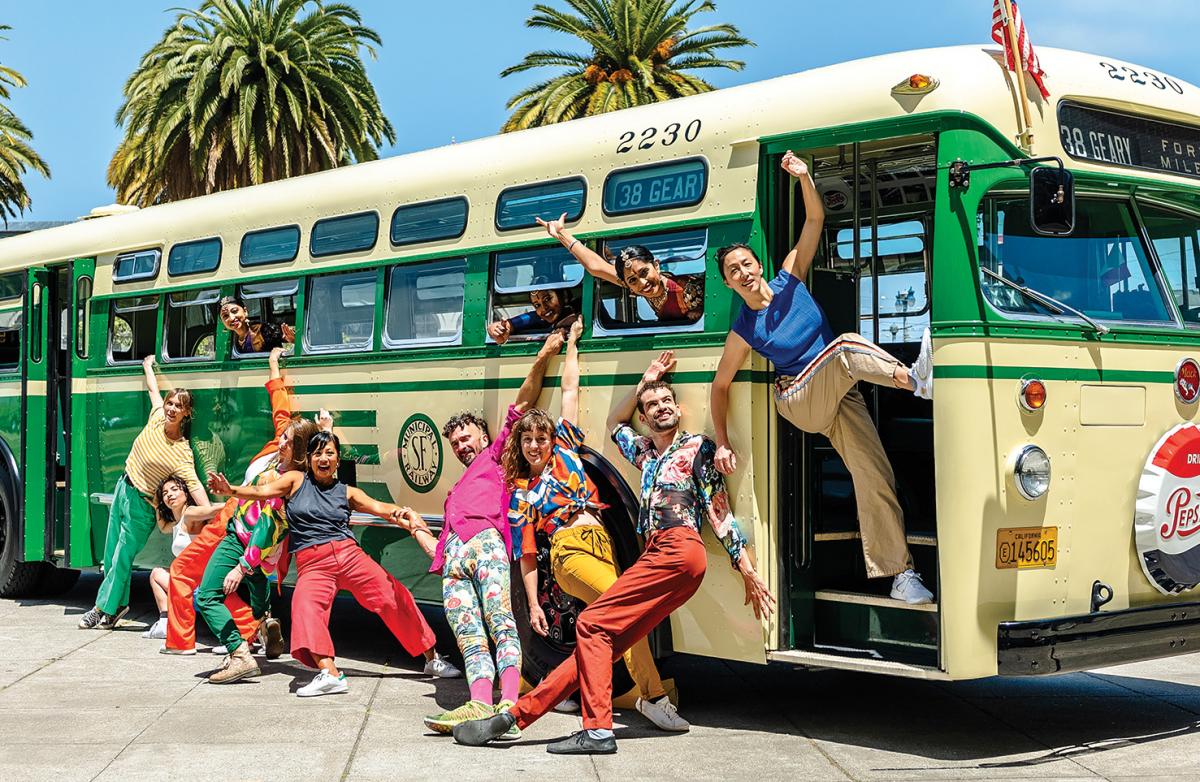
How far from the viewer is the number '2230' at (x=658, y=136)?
26.2 feet

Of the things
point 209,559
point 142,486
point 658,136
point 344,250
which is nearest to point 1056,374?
point 658,136

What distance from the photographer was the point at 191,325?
11523 mm

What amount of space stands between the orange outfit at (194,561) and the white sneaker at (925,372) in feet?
16.2

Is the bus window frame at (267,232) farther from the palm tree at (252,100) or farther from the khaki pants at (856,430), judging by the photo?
the palm tree at (252,100)

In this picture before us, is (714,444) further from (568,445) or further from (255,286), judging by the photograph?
(255,286)

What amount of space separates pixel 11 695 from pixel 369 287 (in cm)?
338

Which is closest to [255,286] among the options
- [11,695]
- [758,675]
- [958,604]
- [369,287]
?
[369,287]

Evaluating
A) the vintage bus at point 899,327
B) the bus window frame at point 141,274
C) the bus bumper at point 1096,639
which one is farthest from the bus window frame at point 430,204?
the bus bumper at point 1096,639

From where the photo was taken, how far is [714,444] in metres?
7.61

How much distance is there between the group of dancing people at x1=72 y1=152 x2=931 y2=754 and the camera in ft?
24.0

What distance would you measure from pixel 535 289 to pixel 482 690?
2412 millimetres

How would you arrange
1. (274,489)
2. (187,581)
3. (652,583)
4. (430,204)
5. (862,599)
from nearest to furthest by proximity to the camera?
1. (862,599)
2. (652,583)
3. (274,489)
4. (430,204)
5. (187,581)

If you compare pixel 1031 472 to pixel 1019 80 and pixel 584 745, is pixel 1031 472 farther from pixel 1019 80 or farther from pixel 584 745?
pixel 584 745

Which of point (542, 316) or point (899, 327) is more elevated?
point (542, 316)
